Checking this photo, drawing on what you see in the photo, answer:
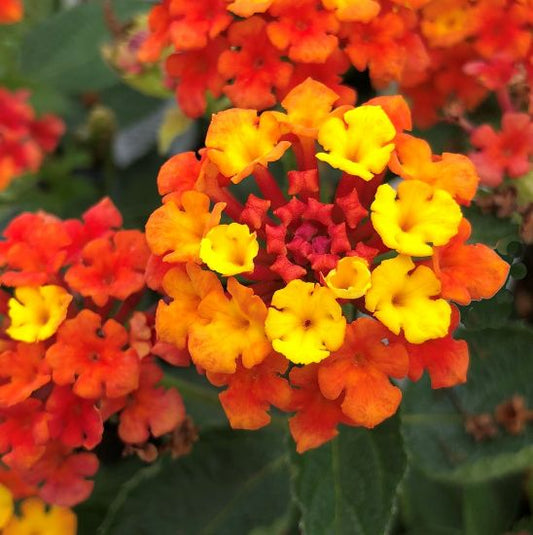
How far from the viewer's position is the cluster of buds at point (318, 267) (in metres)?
0.45

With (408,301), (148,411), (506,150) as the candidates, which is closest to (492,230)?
(506,150)

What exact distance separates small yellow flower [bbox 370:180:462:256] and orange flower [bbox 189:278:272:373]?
0.27 feet

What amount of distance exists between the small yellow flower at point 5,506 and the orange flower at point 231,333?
0.66 feet

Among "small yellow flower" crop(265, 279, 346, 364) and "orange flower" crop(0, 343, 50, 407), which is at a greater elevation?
"small yellow flower" crop(265, 279, 346, 364)

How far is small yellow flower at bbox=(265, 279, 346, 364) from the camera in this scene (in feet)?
1.44

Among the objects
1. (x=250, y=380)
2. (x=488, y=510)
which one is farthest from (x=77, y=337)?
(x=488, y=510)

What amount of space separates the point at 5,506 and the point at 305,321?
0.26 meters

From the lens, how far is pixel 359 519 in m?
0.56

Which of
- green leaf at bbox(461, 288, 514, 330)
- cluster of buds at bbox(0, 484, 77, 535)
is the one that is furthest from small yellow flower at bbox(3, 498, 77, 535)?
green leaf at bbox(461, 288, 514, 330)

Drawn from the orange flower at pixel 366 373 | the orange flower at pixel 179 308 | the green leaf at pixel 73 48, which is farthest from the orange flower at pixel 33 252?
the green leaf at pixel 73 48

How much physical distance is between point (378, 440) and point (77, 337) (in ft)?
0.71

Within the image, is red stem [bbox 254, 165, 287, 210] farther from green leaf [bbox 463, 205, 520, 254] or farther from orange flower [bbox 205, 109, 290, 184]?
green leaf [bbox 463, 205, 520, 254]

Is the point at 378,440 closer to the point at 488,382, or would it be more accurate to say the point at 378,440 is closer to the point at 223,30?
the point at 488,382

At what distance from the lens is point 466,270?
1.61 ft
